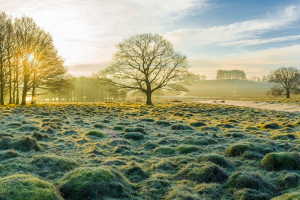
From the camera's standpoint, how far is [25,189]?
467 cm

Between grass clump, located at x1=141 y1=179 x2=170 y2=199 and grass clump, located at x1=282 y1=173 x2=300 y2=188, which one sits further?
grass clump, located at x1=282 y1=173 x2=300 y2=188

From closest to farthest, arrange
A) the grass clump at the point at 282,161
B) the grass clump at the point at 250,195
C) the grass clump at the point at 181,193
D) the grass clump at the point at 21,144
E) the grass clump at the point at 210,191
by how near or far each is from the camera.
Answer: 1. the grass clump at the point at 181,193
2. the grass clump at the point at 250,195
3. the grass clump at the point at 210,191
4. the grass clump at the point at 282,161
5. the grass clump at the point at 21,144

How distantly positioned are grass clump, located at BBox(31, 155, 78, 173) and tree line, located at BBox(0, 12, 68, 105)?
3135cm

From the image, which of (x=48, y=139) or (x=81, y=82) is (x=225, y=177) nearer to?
(x=48, y=139)

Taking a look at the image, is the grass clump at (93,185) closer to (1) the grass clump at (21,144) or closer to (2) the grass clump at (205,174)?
(2) the grass clump at (205,174)

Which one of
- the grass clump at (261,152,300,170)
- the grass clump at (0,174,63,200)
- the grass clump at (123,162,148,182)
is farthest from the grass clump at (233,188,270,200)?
the grass clump at (0,174,63,200)

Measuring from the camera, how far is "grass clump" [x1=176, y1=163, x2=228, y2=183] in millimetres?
6488

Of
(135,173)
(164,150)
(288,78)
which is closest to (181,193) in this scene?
(135,173)

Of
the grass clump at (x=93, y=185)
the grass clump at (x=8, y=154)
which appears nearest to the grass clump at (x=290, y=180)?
the grass clump at (x=93, y=185)

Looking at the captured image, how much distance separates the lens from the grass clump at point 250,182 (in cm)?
583

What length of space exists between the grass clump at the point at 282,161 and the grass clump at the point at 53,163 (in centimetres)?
662

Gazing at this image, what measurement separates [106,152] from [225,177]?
487cm

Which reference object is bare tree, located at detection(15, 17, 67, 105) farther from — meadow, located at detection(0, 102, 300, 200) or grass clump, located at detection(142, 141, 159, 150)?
grass clump, located at detection(142, 141, 159, 150)

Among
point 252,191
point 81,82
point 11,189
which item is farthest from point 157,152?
point 81,82
